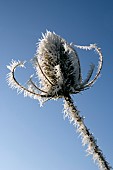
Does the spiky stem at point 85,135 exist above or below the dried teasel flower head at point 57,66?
below

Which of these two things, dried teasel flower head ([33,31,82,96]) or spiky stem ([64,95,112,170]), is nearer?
spiky stem ([64,95,112,170])

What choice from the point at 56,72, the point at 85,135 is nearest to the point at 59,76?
the point at 56,72

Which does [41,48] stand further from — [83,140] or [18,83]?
[83,140]

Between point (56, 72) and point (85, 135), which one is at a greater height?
point (56, 72)

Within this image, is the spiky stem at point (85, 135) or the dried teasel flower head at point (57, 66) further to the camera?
the dried teasel flower head at point (57, 66)

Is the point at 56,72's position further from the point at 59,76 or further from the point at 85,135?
the point at 85,135

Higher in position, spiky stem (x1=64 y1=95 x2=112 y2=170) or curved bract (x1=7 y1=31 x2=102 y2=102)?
curved bract (x1=7 y1=31 x2=102 y2=102)
